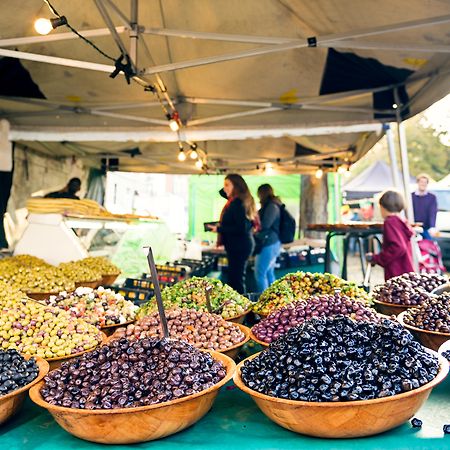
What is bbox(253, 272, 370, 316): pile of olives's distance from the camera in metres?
2.79

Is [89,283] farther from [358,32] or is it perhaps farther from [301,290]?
[358,32]

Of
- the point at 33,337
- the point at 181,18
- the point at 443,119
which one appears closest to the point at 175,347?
the point at 33,337

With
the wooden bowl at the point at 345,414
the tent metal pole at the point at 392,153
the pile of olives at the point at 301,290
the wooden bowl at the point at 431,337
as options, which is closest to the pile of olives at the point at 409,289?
the pile of olives at the point at 301,290

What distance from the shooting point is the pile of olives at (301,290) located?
2791mm

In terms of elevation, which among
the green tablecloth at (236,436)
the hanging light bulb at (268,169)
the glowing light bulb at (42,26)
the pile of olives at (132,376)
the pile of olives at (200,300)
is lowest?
the green tablecloth at (236,436)

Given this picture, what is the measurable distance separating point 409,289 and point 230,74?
3.40 m

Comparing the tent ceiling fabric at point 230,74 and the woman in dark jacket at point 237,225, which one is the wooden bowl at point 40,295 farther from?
the woman in dark jacket at point 237,225

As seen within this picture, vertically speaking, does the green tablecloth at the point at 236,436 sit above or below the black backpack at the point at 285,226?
below

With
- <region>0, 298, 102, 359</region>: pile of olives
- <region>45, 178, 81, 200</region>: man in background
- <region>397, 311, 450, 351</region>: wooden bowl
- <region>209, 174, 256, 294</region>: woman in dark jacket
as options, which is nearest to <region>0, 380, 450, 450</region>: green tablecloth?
<region>0, 298, 102, 359</region>: pile of olives

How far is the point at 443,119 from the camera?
575 cm

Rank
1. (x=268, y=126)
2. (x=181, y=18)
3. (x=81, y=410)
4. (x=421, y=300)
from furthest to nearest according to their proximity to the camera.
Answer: (x=268, y=126) < (x=181, y=18) < (x=421, y=300) < (x=81, y=410)

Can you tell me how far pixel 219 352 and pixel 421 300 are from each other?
1.58 metres

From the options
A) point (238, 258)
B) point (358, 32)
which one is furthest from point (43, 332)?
point (238, 258)

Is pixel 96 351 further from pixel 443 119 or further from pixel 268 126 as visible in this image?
pixel 443 119
